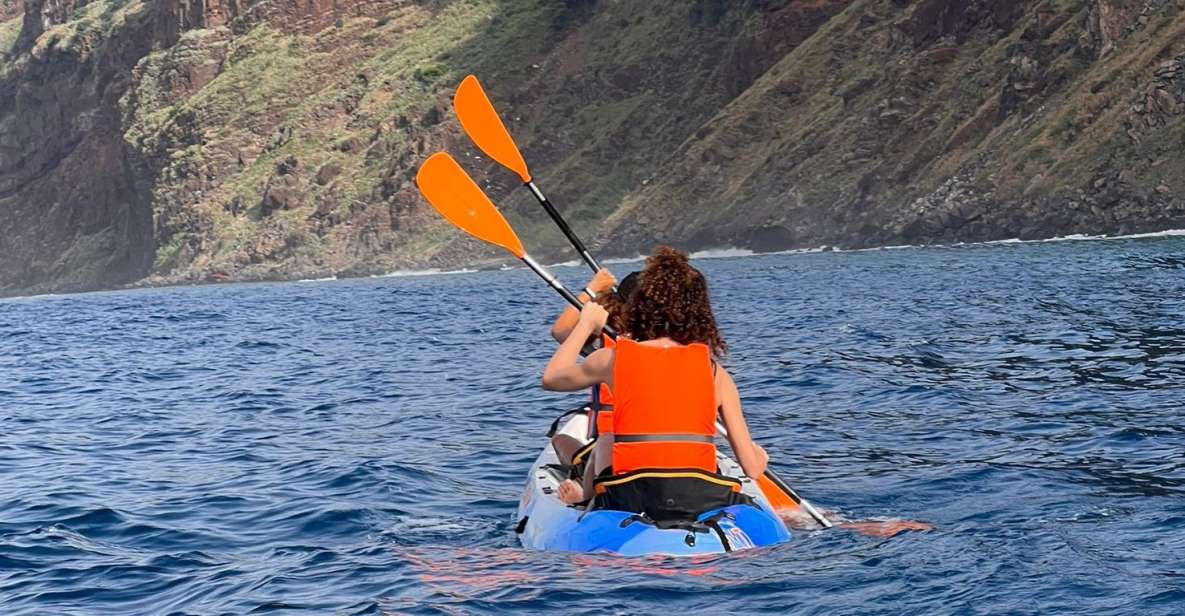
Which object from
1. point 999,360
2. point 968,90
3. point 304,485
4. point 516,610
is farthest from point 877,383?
point 968,90

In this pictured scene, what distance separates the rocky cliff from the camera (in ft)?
231

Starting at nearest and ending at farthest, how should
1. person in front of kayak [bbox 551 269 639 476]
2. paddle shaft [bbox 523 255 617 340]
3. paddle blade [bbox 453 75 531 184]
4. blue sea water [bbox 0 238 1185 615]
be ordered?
blue sea water [bbox 0 238 1185 615], person in front of kayak [bbox 551 269 639 476], paddle shaft [bbox 523 255 617 340], paddle blade [bbox 453 75 531 184]

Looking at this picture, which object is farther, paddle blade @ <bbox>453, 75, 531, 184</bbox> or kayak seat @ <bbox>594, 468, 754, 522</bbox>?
paddle blade @ <bbox>453, 75, 531, 184</bbox>

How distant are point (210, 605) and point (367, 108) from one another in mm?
117037

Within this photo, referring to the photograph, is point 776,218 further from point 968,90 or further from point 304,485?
point 304,485

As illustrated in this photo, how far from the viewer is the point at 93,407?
73.6 ft

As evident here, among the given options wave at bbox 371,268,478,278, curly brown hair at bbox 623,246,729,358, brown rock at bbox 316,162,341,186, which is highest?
brown rock at bbox 316,162,341,186

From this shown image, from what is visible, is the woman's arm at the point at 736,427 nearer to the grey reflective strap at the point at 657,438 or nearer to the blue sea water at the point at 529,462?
the grey reflective strap at the point at 657,438

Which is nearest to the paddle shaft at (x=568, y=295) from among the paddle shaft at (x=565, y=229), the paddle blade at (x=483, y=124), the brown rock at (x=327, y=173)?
the paddle shaft at (x=565, y=229)

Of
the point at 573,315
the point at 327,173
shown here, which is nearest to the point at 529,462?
the point at 573,315

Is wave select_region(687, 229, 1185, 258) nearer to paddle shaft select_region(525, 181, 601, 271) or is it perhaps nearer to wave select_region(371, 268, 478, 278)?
wave select_region(371, 268, 478, 278)

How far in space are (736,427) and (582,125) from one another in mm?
101055

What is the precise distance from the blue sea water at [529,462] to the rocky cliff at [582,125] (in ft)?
127

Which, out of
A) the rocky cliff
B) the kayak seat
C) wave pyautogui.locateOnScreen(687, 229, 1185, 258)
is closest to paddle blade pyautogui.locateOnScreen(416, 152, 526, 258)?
the kayak seat
